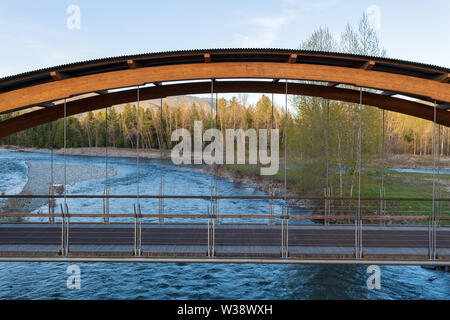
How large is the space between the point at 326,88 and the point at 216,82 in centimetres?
259

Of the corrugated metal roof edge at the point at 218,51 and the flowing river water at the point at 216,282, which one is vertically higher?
the corrugated metal roof edge at the point at 218,51

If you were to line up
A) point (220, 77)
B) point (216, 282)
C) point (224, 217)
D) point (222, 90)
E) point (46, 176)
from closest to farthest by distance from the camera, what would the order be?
1. point (224, 217)
2. point (220, 77)
3. point (222, 90)
4. point (216, 282)
5. point (46, 176)

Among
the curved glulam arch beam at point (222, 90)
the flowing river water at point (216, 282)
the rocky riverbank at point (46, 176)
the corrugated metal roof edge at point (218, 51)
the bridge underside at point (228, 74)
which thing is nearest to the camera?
the corrugated metal roof edge at point (218, 51)

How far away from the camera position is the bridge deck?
217 inches

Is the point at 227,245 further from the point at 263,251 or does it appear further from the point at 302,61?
the point at 302,61

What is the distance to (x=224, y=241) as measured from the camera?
20.8 ft

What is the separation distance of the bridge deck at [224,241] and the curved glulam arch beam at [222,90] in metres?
2.42

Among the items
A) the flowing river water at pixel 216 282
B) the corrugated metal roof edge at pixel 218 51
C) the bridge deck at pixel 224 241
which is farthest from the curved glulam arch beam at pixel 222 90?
the flowing river water at pixel 216 282

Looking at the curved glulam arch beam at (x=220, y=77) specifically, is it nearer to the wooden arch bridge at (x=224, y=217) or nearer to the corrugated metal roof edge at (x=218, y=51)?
the wooden arch bridge at (x=224, y=217)

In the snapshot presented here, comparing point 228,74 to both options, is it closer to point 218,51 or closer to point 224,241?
point 218,51

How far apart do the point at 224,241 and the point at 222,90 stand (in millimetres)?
3772

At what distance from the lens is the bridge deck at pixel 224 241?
5.52m

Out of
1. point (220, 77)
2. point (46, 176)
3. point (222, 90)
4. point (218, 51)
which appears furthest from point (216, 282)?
point (46, 176)

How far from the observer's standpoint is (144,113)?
70.2 feet
